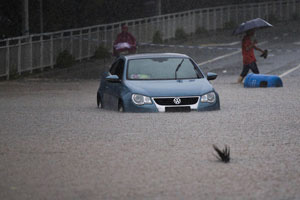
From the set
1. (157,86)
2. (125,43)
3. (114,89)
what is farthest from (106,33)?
(157,86)

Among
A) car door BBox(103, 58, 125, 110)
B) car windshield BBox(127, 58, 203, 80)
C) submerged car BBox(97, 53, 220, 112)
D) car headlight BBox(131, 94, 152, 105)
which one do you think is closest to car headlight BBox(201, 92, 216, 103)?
submerged car BBox(97, 53, 220, 112)

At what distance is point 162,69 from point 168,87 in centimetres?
110

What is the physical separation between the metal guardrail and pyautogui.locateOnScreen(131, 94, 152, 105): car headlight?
1657 centimetres

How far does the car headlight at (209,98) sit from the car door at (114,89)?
1620 mm

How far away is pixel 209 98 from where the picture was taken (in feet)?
56.3

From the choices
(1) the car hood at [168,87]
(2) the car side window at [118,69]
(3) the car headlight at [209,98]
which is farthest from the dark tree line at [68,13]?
(3) the car headlight at [209,98]

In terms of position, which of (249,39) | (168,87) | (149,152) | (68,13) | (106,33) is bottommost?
(106,33)

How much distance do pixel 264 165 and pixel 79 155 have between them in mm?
2272

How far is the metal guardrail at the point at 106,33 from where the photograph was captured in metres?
34.3

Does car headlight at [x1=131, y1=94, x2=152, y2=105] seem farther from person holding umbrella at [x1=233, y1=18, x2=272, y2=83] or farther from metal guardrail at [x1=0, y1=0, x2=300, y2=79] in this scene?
metal guardrail at [x1=0, y1=0, x2=300, y2=79]

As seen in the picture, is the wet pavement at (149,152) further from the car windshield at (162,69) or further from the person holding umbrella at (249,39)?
the person holding umbrella at (249,39)

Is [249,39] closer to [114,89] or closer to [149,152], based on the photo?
[114,89]

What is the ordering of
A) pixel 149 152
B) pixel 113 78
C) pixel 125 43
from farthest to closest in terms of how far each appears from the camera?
1. pixel 125 43
2. pixel 113 78
3. pixel 149 152

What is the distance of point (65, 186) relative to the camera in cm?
881
